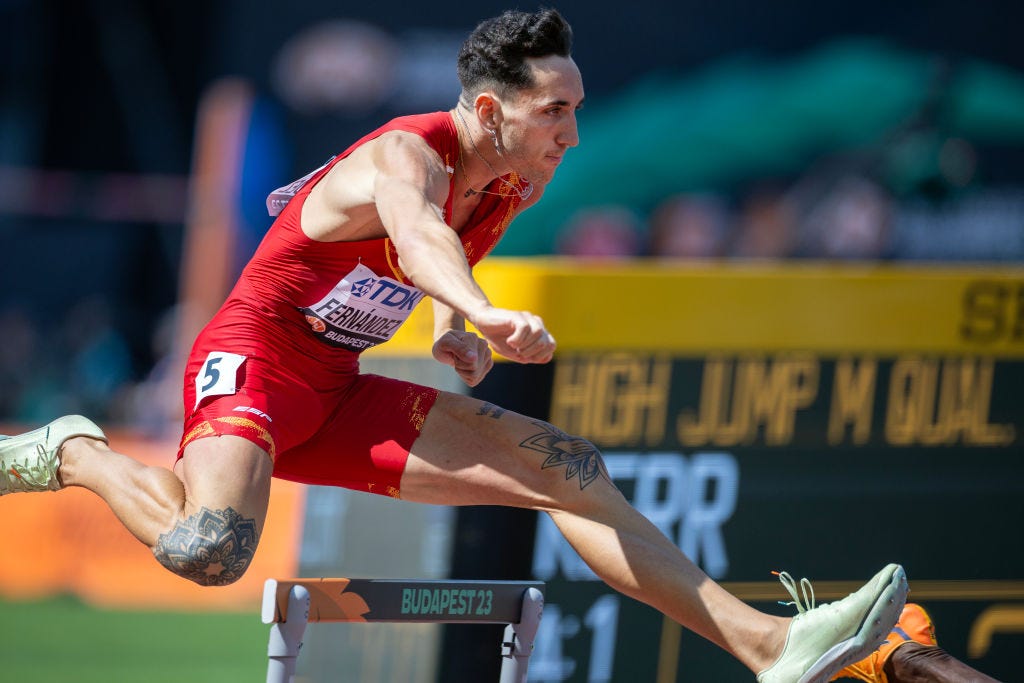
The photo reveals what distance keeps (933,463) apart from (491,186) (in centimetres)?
246

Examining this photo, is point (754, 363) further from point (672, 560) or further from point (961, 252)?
point (961, 252)

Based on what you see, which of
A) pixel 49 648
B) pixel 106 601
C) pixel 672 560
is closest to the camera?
pixel 672 560

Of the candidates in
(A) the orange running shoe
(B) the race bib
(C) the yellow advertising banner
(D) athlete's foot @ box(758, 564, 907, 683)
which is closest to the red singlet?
(B) the race bib

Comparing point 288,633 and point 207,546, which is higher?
point 207,546

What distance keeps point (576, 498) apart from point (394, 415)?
0.65 m

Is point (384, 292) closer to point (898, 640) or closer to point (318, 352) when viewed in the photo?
point (318, 352)

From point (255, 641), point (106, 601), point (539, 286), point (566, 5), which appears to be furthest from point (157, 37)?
point (539, 286)

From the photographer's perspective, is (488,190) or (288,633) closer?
(288,633)

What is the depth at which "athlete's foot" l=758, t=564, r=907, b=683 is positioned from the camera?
3.83 m

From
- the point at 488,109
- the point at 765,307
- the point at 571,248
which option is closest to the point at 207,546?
the point at 488,109

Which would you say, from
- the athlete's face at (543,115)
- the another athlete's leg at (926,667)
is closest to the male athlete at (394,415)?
the athlete's face at (543,115)

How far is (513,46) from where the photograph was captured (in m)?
3.96

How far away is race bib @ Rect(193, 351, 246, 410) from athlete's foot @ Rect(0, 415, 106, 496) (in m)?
0.41

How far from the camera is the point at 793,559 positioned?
5441 millimetres
